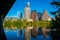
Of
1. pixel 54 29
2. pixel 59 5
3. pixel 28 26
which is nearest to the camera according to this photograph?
pixel 54 29

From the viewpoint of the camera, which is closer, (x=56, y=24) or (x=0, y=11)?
(x=0, y=11)

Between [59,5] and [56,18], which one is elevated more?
[59,5]

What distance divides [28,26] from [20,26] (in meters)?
1.48

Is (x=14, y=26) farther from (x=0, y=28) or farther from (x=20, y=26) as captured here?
(x=0, y=28)

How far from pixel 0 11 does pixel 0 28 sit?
0.32m

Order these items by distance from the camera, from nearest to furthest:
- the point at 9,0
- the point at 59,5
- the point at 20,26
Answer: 1. the point at 9,0
2. the point at 59,5
3. the point at 20,26

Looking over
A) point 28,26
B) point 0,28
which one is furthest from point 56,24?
point 28,26

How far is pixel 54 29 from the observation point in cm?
671

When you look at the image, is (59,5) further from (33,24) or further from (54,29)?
(33,24)

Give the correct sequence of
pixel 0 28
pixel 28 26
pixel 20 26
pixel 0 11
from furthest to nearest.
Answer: pixel 20 26, pixel 28 26, pixel 0 28, pixel 0 11

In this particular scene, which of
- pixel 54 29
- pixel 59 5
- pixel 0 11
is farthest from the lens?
pixel 59 5

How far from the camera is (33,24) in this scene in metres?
16.0

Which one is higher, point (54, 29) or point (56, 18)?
point (56, 18)

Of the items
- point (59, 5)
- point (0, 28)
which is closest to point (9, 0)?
point (0, 28)
